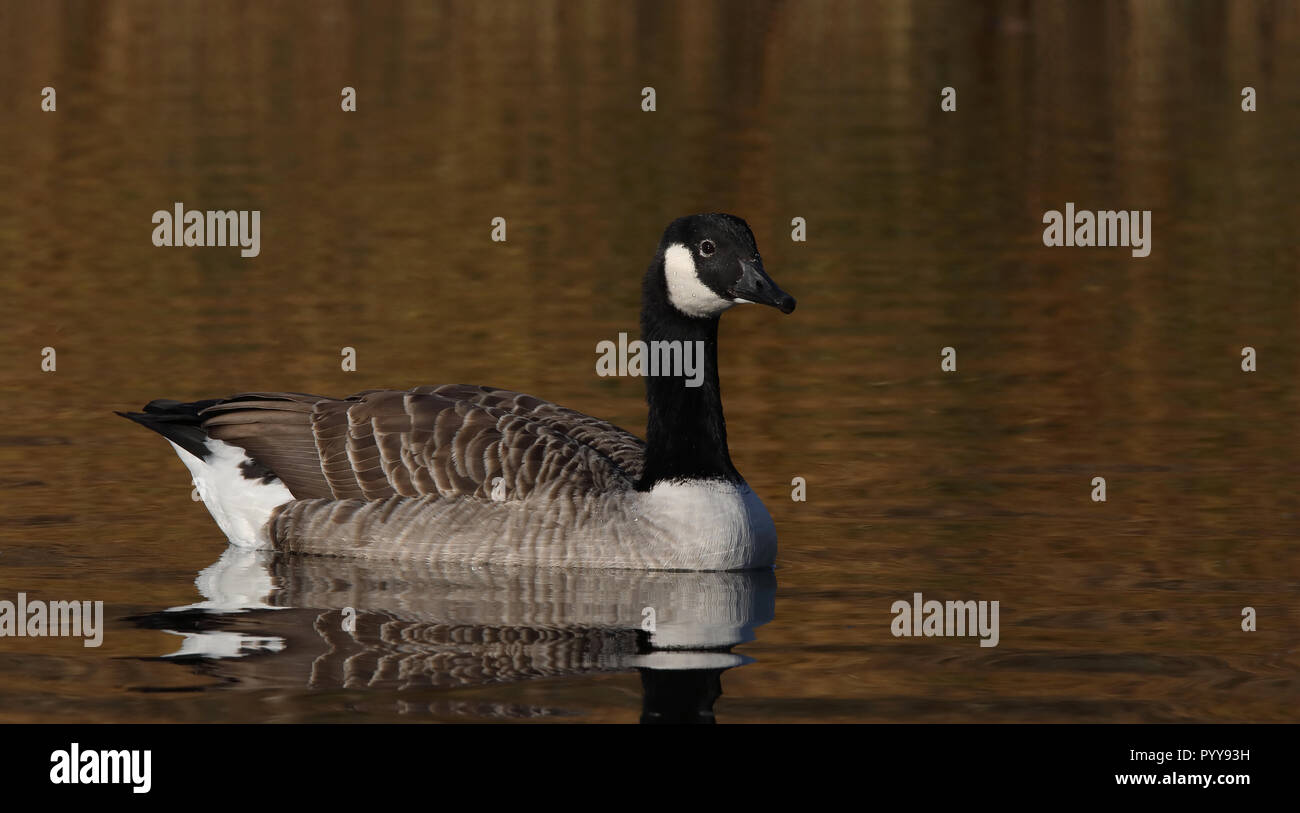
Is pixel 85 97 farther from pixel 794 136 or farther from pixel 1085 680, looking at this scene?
pixel 1085 680

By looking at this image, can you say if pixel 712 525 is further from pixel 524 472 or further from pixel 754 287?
pixel 754 287

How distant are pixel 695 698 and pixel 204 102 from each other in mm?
33998

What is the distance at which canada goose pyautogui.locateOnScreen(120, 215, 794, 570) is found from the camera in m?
13.7

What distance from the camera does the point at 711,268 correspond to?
13.6 m

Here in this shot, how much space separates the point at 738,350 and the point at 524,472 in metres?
8.06

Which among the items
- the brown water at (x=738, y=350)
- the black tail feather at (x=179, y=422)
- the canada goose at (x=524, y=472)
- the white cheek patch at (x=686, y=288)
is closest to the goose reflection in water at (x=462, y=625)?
the brown water at (x=738, y=350)

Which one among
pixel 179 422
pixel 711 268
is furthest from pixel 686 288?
pixel 179 422

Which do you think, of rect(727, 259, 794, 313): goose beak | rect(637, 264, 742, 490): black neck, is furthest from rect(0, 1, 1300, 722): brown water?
rect(727, 259, 794, 313): goose beak

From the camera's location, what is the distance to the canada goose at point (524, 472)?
44.8 feet

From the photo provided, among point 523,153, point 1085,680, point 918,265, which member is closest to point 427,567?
point 1085,680

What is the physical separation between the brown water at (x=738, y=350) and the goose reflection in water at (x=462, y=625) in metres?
0.05

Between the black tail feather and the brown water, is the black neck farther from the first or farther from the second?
the black tail feather

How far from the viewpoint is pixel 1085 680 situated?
36.3ft

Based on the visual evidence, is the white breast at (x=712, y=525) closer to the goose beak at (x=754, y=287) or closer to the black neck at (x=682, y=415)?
the black neck at (x=682, y=415)
